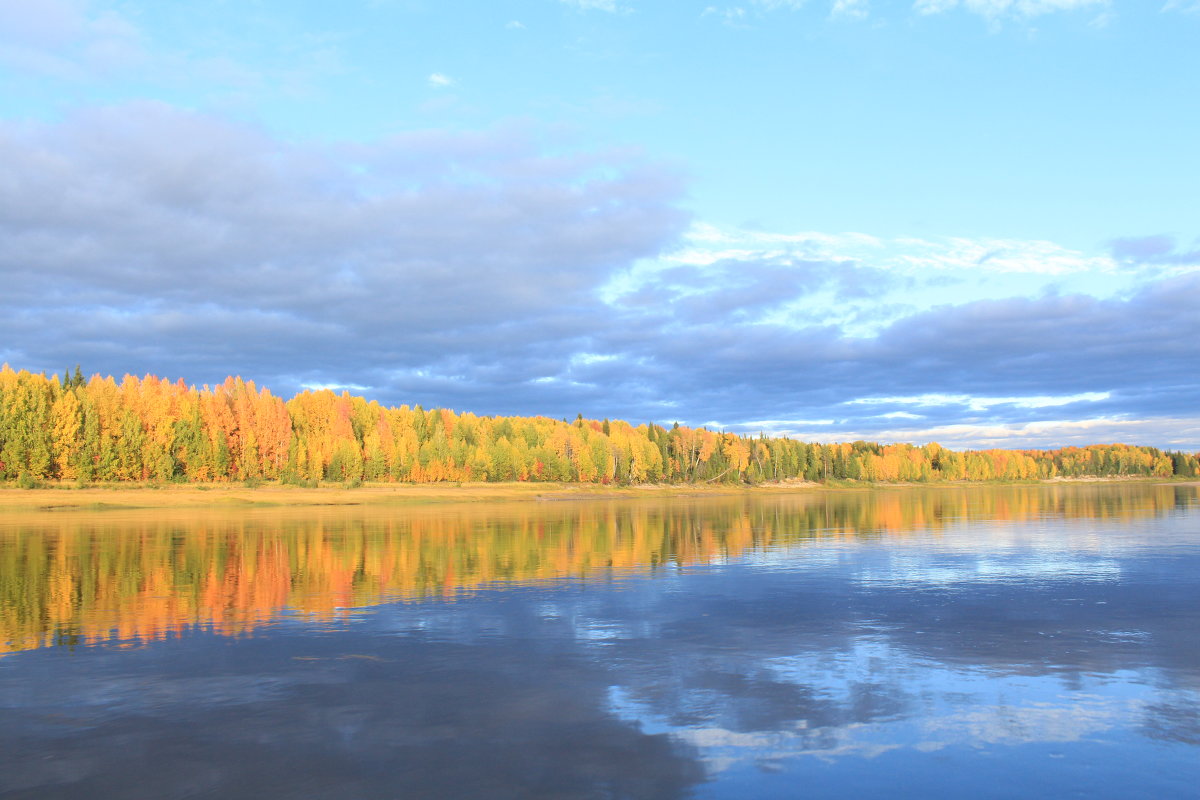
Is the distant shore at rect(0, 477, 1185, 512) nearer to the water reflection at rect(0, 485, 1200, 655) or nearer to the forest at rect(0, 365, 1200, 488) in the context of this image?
the forest at rect(0, 365, 1200, 488)

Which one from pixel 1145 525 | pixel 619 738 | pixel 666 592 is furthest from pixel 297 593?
pixel 1145 525

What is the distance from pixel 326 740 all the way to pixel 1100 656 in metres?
14.8

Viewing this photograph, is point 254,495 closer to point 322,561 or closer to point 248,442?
point 248,442

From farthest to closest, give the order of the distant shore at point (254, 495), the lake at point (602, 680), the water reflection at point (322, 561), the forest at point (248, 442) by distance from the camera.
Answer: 1. the forest at point (248, 442)
2. the distant shore at point (254, 495)
3. the water reflection at point (322, 561)
4. the lake at point (602, 680)

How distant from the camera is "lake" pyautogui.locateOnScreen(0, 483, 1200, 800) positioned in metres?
11.0

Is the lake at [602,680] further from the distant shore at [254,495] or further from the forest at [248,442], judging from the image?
the forest at [248,442]

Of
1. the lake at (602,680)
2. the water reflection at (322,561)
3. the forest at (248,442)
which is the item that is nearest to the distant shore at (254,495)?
the forest at (248,442)

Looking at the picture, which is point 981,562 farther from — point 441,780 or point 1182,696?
point 441,780

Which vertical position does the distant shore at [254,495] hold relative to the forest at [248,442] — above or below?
below

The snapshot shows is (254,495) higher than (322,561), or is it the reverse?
(254,495)

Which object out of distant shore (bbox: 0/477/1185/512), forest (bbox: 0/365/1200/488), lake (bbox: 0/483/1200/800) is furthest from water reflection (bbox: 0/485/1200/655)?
forest (bbox: 0/365/1200/488)

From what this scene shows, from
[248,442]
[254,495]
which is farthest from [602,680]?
[248,442]

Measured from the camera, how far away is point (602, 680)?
1593 cm

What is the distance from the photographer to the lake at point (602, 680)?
36.2 feet
